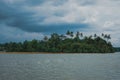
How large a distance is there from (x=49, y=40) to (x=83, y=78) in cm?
16182

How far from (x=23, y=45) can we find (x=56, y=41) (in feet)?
78.3

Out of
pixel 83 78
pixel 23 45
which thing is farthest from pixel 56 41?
pixel 83 78

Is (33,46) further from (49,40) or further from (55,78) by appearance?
(55,78)

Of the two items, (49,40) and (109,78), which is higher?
(49,40)

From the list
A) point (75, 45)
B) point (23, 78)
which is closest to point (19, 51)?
point (75, 45)

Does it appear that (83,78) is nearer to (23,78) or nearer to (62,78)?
(62,78)

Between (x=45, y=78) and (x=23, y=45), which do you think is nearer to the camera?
(x=45, y=78)

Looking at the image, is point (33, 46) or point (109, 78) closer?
point (109, 78)

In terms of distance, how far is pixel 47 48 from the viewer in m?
193

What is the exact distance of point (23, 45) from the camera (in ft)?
630

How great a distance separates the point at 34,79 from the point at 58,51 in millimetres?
160420

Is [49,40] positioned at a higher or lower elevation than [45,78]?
higher

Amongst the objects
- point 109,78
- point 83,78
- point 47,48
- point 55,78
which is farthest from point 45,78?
point 47,48

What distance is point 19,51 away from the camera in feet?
638
